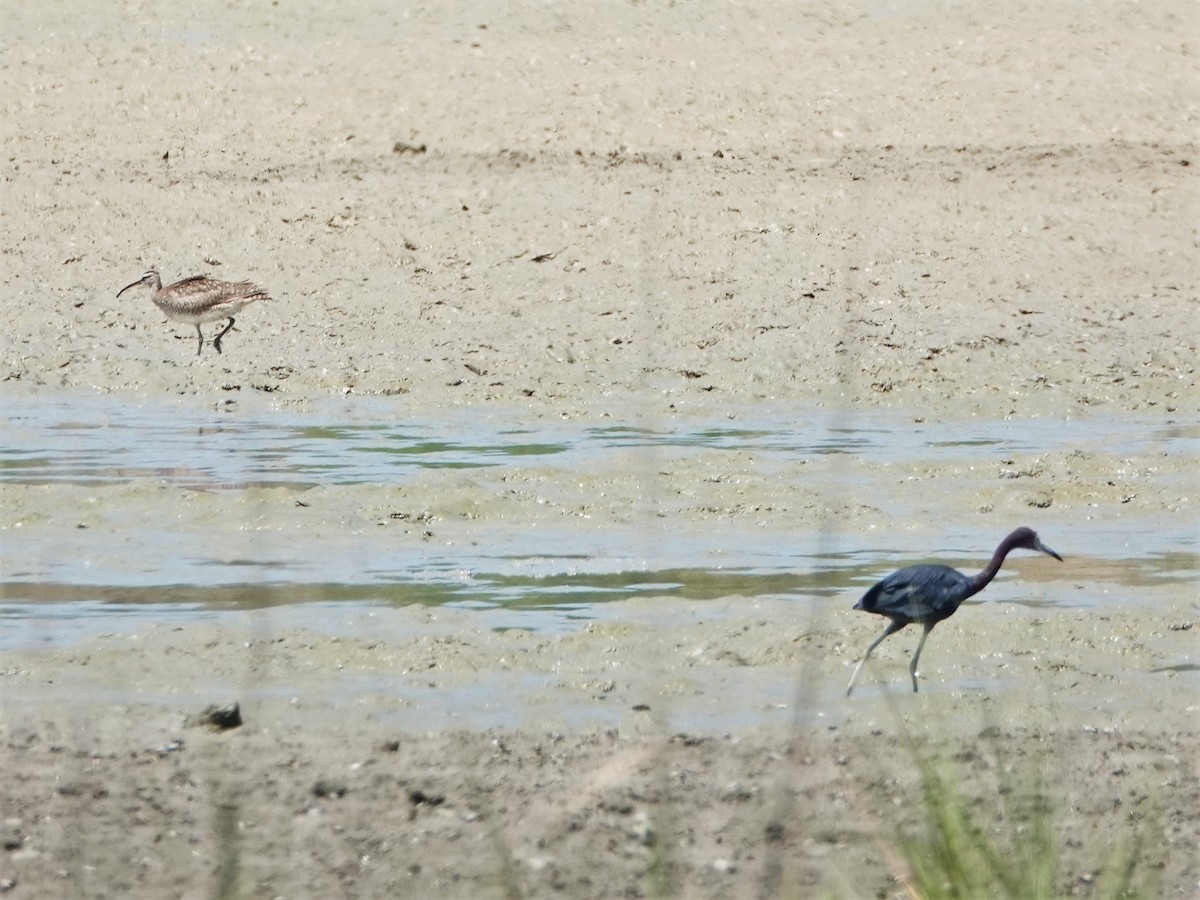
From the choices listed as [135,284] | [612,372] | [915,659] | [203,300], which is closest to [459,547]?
[915,659]

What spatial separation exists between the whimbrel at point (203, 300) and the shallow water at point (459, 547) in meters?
1.15

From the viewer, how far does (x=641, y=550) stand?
30.8ft

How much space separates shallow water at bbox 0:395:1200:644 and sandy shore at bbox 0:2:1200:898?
0.19 meters

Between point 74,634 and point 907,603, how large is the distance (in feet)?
9.43

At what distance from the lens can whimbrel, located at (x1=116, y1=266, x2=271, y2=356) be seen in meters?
14.6

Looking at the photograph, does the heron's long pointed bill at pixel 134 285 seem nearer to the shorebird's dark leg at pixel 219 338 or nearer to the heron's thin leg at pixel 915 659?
the shorebird's dark leg at pixel 219 338

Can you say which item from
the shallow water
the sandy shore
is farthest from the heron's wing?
the shallow water

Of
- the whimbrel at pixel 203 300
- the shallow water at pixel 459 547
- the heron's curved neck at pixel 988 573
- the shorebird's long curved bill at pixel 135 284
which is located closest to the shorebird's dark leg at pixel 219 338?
the whimbrel at pixel 203 300

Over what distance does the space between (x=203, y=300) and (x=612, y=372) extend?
8.88 ft

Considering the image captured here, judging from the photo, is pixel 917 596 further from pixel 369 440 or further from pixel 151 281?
pixel 151 281

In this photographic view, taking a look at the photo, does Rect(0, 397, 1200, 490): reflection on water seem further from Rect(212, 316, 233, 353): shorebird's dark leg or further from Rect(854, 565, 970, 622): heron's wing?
Rect(854, 565, 970, 622): heron's wing

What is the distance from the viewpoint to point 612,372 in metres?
14.2

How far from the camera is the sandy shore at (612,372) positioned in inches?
229

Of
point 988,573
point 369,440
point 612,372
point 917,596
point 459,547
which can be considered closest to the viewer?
point 917,596
